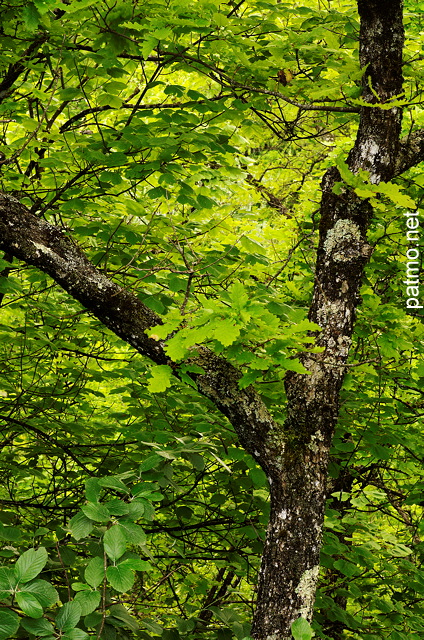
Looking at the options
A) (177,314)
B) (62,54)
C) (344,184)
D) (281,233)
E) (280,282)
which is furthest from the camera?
(280,282)

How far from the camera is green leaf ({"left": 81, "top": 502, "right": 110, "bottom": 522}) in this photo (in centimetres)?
186

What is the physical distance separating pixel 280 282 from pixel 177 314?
343 centimetres

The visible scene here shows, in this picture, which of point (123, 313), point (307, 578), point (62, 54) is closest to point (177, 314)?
point (123, 313)

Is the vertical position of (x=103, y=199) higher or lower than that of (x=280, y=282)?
lower

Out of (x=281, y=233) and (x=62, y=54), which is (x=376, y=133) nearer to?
(x=281, y=233)

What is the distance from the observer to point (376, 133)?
2842mm

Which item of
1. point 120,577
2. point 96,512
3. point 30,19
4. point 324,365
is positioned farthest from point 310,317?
point 30,19

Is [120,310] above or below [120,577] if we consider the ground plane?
above

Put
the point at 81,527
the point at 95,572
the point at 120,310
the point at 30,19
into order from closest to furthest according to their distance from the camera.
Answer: the point at 95,572 < the point at 81,527 < the point at 30,19 < the point at 120,310

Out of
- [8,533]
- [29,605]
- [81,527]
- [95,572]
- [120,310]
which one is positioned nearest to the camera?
[29,605]

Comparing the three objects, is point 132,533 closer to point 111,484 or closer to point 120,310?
point 111,484

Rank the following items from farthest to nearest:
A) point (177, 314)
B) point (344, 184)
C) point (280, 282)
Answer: point (280, 282) < point (344, 184) < point (177, 314)

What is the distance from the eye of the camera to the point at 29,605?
175 cm

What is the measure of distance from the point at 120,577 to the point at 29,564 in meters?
0.29
